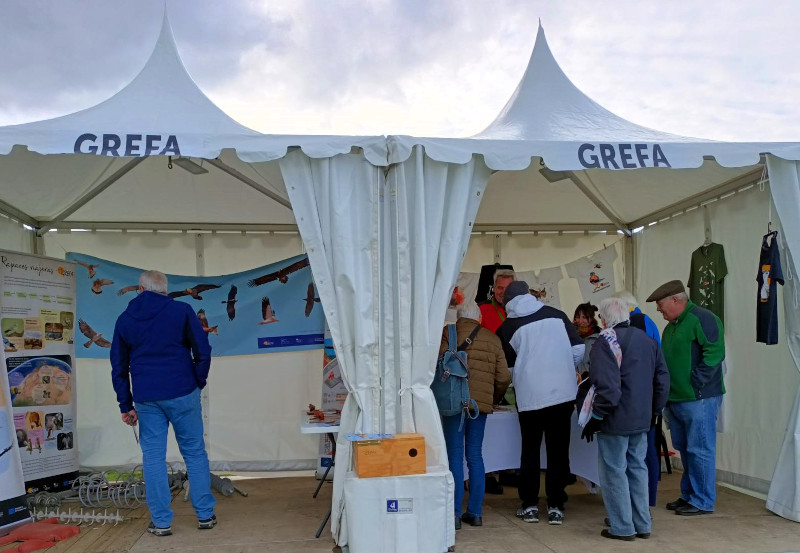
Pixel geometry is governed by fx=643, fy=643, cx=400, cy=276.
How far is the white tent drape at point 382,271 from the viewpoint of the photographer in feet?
11.5

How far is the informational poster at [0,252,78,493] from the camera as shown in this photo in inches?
179

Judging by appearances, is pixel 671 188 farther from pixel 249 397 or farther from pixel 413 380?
pixel 249 397

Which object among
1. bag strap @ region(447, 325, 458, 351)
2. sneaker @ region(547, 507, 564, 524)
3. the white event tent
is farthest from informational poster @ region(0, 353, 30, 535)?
sneaker @ region(547, 507, 564, 524)

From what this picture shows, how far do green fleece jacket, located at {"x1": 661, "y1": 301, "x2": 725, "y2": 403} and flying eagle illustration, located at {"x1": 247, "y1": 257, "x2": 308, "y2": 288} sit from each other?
315 centimetres

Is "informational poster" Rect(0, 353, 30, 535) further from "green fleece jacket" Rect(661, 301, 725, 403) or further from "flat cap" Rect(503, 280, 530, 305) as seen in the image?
"green fleece jacket" Rect(661, 301, 725, 403)

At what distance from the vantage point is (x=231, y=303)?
225 inches

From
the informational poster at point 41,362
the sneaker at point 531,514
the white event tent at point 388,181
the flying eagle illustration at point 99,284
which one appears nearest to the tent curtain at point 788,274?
the white event tent at point 388,181

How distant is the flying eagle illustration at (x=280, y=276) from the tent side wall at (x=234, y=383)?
29 centimetres

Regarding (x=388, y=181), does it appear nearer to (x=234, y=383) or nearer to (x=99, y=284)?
(x=234, y=383)

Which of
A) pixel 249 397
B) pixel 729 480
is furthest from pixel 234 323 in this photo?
pixel 729 480

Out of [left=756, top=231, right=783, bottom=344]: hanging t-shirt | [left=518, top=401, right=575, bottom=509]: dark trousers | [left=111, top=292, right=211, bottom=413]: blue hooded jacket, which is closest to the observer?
[left=111, top=292, right=211, bottom=413]: blue hooded jacket

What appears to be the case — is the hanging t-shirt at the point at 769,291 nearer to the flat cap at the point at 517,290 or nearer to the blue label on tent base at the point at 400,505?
the flat cap at the point at 517,290

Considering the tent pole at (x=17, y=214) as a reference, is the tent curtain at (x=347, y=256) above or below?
below

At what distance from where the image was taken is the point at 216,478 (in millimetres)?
4953
